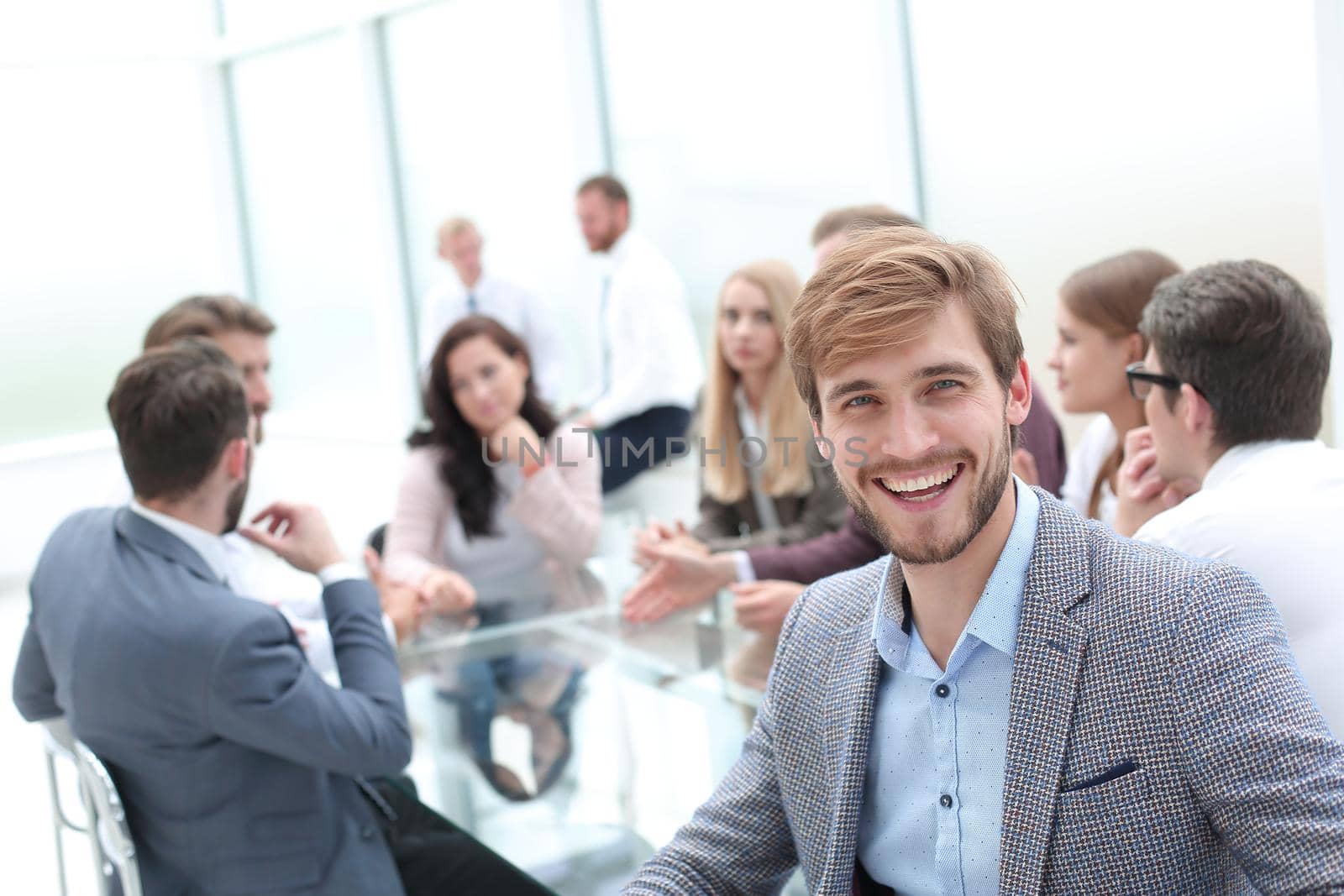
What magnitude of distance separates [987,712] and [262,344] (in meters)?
2.46

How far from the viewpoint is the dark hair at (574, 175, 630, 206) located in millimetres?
5848

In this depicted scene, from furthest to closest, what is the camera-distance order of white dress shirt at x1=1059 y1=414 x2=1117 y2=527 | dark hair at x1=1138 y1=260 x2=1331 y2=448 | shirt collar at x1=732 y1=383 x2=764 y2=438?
1. shirt collar at x1=732 y1=383 x2=764 y2=438
2. white dress shirt at x1=1059 y1=414 x2=1117 y2=527
3. dark hair at x1=1138 y1=260 x2=1331 y2=448

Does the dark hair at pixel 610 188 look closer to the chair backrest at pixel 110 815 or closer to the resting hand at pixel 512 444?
the resting hand at pixel 512 444

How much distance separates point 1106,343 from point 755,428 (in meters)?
0.99

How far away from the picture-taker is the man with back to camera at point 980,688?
1.12m

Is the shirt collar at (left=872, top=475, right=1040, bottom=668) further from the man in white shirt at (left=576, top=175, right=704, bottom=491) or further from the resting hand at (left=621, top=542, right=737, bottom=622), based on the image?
the man in white shirt at (left=576, top=175, right=704, bottom=491)

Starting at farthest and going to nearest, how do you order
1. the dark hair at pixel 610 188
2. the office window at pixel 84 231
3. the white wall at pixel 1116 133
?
the office window at pixel 84 231 → the dark hair at pixel 610 188 → the white wall at pixel 1116 133

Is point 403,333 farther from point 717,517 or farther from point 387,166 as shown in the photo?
point 717,517

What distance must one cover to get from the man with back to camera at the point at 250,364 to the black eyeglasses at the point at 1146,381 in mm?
1518

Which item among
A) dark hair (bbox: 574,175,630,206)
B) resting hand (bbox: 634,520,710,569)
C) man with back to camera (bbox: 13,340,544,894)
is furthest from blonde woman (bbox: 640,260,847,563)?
dark hair (bbox: 574,175,630,206)

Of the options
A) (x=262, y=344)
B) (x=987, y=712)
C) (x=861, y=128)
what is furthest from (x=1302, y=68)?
(x=987, y=712)

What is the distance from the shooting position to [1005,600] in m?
1.26

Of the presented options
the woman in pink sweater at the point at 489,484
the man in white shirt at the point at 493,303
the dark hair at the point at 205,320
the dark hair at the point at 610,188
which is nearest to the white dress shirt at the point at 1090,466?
the woman in pink sweater at the point at 489,484

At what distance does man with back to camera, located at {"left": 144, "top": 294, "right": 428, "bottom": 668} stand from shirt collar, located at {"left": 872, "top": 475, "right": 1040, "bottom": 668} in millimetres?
1474
